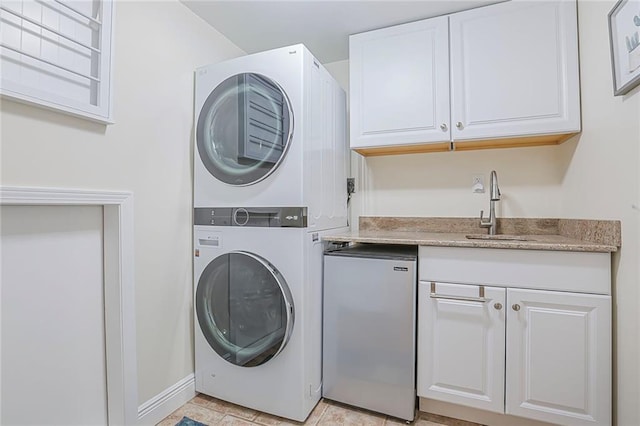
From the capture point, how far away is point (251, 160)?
1.60 meters

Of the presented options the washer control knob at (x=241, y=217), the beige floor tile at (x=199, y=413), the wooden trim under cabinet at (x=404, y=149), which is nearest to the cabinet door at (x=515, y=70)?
the wooden trim under cabinet at (x=404, y=149)

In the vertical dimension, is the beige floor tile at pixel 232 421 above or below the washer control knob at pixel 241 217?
below

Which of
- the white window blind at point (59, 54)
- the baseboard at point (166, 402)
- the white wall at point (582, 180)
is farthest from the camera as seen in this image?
the baseboard at point (166, 402)

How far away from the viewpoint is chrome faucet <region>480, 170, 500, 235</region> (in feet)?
5.73

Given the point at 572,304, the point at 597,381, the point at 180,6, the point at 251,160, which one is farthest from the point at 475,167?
the point at 180,6

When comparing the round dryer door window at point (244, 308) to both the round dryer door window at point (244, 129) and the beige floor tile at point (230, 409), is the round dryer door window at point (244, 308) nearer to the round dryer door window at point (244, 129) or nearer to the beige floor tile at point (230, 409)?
the beige floor tile at point (230, 409)

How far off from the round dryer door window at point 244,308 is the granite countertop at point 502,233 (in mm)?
401

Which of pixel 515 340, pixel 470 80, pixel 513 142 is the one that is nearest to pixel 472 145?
pixel 513 142

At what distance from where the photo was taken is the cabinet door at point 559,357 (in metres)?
1.25

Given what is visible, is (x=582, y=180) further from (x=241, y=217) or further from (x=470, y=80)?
(x=241, y=217)

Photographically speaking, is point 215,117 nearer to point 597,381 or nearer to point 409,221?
point 409,221

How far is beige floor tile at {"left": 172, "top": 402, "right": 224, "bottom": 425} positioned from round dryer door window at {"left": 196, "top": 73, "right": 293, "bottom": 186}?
1.22m

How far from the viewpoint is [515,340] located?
137cm

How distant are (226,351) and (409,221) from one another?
1.40 metres
